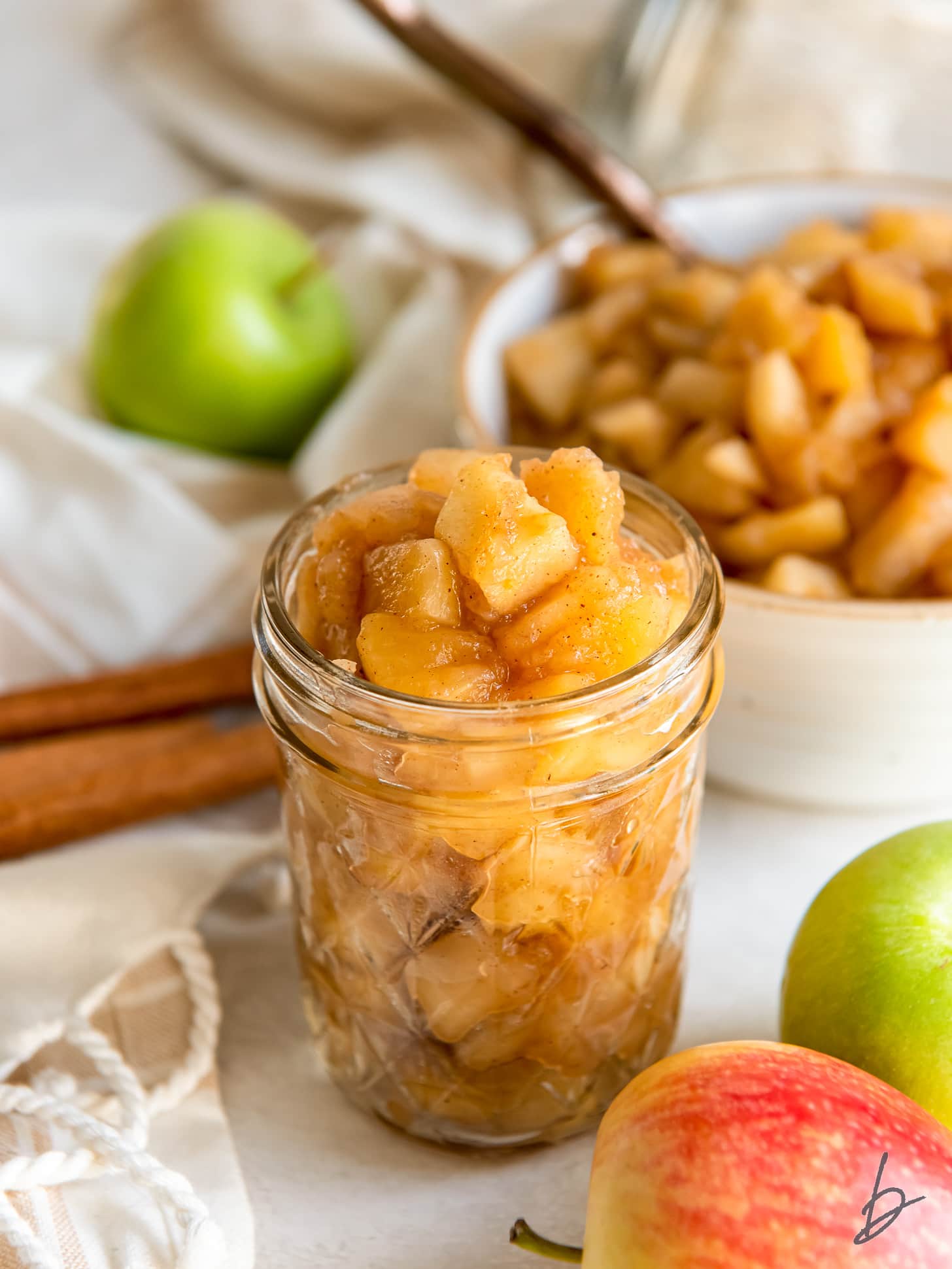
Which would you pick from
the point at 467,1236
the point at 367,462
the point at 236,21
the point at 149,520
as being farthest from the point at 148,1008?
the point at 236,21

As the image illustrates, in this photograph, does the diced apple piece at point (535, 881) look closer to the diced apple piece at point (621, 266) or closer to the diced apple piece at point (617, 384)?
the diced apple piece at point (617, 384)

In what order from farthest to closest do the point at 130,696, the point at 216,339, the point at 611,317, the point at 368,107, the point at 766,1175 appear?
the point at 368,107 → the point at 216,339 → the point at 611,317 → the point at 130,696 → the point at 766,1175

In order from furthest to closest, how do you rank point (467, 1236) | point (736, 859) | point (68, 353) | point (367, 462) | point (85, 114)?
point (85, 114)
point (68, 353)
point (367, 462)
point (736, 859)
point (467, 1236)

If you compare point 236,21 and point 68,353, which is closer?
point 68,353

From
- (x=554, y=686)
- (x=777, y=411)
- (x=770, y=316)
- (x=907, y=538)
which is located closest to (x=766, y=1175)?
(x=554, y=686)

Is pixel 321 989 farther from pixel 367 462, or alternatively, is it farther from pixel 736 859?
pixel 367 462

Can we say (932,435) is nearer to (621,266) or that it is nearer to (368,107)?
(621,266)
